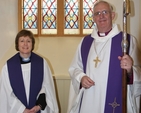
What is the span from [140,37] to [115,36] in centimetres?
140

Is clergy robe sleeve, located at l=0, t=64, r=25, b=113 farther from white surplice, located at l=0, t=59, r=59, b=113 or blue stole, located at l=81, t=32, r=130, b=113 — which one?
blue stole, located at l=81, t=32, r=130, b=113

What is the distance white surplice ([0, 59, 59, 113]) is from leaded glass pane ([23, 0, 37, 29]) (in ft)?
7.14

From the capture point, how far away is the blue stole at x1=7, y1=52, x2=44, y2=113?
2941mm

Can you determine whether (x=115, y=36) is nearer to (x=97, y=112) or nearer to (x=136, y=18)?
(x=97, y=112)

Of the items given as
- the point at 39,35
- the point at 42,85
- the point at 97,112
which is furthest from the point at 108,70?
the point at 39,35

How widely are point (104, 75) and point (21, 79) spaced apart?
1.04m

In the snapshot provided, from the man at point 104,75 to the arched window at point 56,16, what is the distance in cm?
209

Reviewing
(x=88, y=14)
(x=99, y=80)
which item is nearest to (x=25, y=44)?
(x=99, y=80)

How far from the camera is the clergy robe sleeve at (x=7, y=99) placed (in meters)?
2.88

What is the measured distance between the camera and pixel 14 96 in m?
2.90

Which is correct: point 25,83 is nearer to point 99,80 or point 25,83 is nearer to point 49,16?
point 99,80

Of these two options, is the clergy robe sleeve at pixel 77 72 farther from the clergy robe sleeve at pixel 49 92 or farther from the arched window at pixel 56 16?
the arched window at pixel 56 16

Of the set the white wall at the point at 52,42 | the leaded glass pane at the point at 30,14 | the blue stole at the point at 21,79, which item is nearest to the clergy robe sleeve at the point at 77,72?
the blue stole at the point at 21,79

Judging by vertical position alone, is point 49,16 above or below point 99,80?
above
